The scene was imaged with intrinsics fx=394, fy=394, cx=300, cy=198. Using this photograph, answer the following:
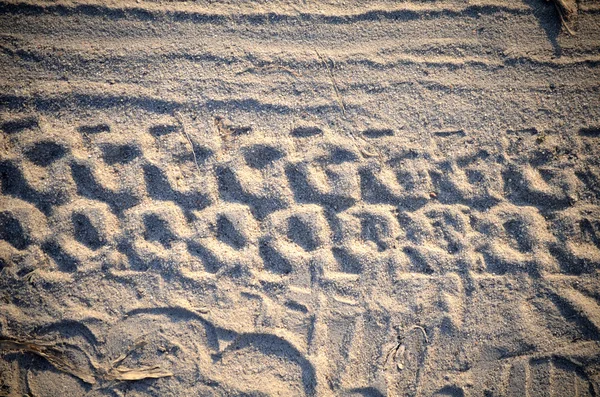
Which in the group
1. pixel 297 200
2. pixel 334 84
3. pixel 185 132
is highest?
pixel 334 84

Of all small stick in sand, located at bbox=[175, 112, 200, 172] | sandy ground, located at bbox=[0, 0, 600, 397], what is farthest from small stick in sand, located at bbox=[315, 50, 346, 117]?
small stick in sand, located at bbox=[175, 112, 200, 172]

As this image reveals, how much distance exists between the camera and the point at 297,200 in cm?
189

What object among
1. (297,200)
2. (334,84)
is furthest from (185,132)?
(334,84)

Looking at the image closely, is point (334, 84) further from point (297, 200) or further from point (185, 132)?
point (185, 132)

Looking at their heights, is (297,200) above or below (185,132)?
below

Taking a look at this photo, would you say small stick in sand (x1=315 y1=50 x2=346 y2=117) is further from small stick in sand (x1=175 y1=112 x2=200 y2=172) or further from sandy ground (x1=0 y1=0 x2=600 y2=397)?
small stick in sand (x1=175 y1=112 x2=200 y2=172)

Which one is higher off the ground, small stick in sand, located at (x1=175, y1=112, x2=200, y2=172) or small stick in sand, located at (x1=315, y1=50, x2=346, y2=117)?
small stick in sand, located at (x1=315, y1=50, x2=346, y2=117)

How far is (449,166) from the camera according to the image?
1.90m

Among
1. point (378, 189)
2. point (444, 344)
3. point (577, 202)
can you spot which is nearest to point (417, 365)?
point (444, 344)

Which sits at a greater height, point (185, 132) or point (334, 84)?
point (334, 84)

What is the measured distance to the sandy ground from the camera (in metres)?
1.86

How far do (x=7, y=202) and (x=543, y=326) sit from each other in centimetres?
261

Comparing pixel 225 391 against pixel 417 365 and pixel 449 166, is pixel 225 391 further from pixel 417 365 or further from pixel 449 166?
pixel 449 166

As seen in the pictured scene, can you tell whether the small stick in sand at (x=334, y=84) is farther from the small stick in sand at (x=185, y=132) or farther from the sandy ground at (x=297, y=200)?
the small stick in sand at (x=185, y=132)
